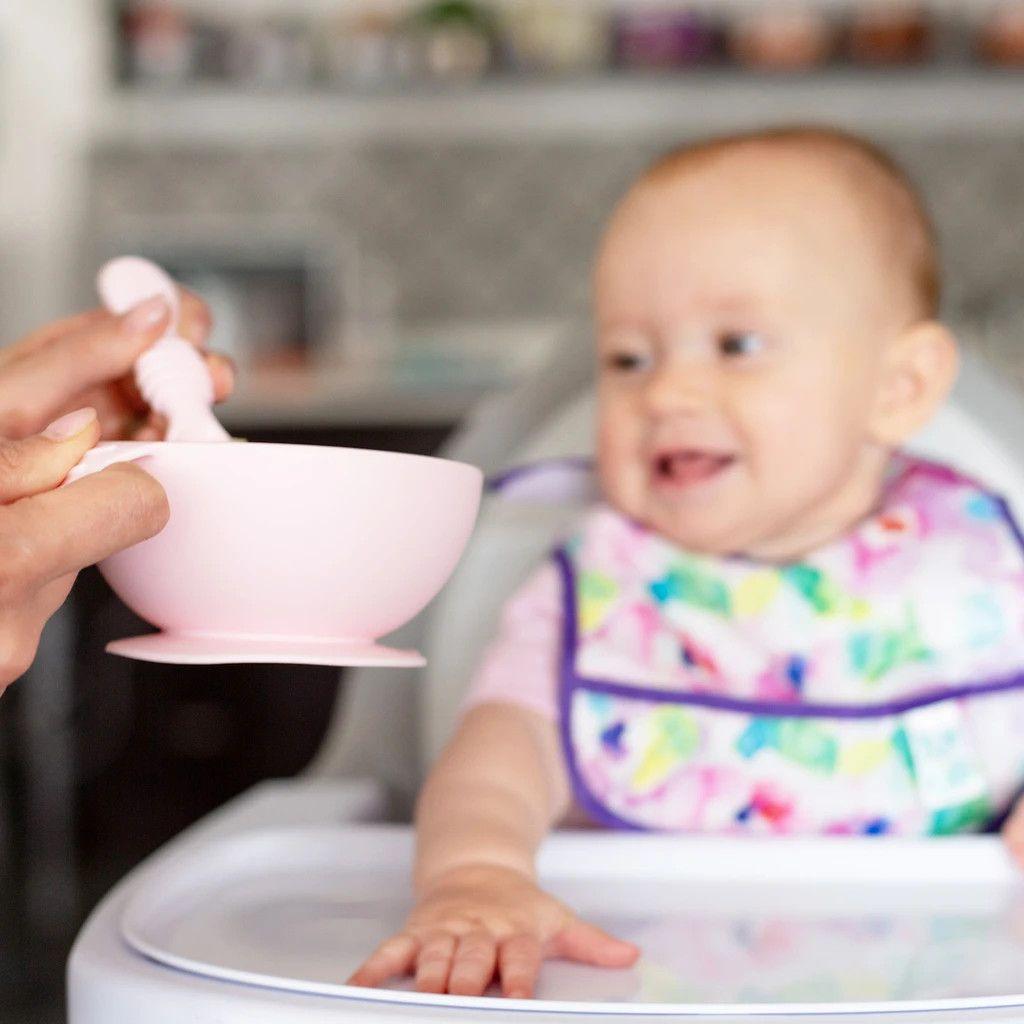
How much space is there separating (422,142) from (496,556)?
8.59 feet

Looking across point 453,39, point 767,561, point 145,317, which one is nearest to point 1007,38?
point 453,39

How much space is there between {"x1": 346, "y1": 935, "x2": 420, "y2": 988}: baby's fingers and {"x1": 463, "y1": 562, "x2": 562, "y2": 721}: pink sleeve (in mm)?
297

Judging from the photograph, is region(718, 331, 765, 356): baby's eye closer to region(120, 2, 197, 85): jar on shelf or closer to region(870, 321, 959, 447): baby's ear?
region(870, 321, 959, 447): baby's ear

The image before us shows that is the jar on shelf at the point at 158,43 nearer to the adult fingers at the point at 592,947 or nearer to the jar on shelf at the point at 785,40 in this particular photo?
the jar on shelf at the point at 785,40

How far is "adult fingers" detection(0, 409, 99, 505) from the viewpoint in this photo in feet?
1.65

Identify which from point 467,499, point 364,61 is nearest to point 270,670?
point 364,61

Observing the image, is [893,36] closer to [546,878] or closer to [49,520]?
[546,878]

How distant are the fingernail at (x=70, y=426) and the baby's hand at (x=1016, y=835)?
512 millimetres

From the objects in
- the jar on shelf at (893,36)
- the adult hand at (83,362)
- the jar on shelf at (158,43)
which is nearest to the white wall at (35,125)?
the jar on shelf at (158,43)

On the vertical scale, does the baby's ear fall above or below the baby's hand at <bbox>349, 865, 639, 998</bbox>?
above

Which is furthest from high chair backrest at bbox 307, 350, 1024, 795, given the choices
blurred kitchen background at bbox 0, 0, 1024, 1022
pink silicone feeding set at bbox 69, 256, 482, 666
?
blurred kitchen background at bbox 0, 0, 1024, 1022

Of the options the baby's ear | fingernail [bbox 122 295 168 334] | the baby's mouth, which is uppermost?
fingernail [bbox 122 295 168 334]

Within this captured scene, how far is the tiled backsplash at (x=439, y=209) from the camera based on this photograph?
346 centimetres

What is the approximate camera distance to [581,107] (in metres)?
3.46
